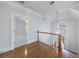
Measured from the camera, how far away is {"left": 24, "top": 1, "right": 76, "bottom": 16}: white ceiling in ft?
9.18

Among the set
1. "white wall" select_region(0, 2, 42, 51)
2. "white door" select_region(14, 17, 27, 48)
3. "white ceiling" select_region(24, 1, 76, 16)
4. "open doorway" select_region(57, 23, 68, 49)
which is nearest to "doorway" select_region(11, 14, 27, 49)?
"white door" select_region(14, 17, 27, 48)

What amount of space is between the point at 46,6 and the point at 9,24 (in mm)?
1476

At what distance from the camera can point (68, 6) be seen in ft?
9.27

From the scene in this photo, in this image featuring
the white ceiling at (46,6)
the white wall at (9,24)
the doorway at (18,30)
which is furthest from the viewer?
the doorway at (18,30)

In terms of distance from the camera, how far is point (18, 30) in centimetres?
311

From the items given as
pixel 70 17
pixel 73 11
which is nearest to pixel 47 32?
pixel 70 17

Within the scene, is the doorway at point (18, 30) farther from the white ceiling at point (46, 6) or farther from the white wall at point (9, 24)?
the white ceiling at point (46, 6)

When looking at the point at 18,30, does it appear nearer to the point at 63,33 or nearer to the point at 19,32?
the point at 19,32

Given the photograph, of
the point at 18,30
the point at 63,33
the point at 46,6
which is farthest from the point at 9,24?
A: the point at 63,33

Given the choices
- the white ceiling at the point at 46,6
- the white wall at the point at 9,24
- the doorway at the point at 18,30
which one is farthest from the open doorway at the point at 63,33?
the doorway at the point at 18,30

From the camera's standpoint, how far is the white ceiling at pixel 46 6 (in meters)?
2.80

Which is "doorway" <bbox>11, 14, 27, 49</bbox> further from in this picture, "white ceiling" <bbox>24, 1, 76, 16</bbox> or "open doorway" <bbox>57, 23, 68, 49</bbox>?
"open doorway" <bbox>57, 23, 68, 49</bbox>

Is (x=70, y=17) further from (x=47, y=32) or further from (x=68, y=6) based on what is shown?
(x=47, y=32)

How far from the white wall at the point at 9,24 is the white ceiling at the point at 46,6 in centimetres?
24
